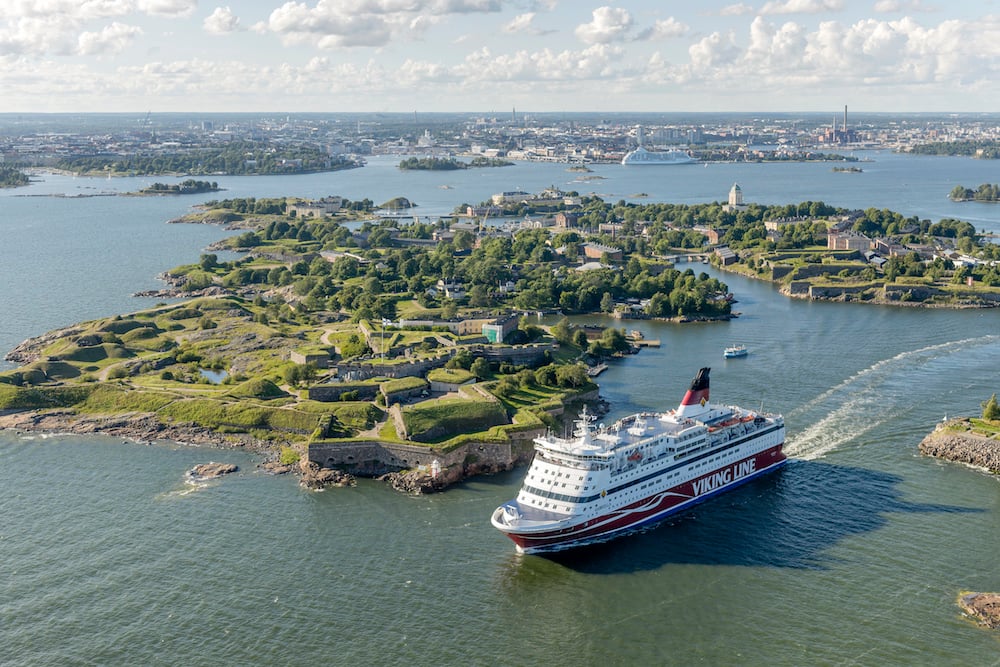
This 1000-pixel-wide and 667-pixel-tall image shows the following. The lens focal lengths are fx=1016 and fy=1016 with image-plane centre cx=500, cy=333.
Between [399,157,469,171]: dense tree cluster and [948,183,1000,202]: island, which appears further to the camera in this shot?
[399,157,469,171]: dense tree cluster

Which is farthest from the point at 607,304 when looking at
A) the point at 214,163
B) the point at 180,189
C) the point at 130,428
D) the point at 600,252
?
the point at 214,163

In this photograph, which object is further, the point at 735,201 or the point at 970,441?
the point at 735,201

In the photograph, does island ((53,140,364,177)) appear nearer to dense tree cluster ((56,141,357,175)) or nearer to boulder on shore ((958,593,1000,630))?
dense tree cluster ((56,141,357,175))

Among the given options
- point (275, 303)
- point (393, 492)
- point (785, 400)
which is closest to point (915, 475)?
point (785, 400)

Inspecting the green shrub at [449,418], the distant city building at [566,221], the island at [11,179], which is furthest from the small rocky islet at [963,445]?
the island at [11,179]

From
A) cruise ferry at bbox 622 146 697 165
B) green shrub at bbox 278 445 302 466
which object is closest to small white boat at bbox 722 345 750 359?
green shrub at bbox 278 445 302 466

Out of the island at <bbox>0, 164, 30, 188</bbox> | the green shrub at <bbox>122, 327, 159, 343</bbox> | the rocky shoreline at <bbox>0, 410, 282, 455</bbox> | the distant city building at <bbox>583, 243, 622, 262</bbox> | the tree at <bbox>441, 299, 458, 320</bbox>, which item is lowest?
the rocky shoreline at <bbox>0, 410, 282, 455</bbox>

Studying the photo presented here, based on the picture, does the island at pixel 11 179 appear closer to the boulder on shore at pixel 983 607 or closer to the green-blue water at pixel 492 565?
the green-blue water at pixel 492 565

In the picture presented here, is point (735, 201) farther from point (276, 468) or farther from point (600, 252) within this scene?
point (276, 468)
